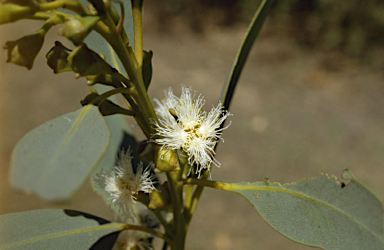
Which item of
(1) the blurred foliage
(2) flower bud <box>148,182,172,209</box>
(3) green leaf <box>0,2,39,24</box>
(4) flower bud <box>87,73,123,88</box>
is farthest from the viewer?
(1) the blurred foliage

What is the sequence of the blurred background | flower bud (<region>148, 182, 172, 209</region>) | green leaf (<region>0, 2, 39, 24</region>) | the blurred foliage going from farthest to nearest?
the blurred foliage → the blurred background → flower bud (<region>148, 182, 172, 209</region>) → green leaf (<region>0, 2, 39, 24</region>)

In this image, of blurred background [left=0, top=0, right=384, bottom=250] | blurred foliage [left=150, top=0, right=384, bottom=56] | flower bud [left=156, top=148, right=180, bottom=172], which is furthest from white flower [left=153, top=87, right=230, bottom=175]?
blurred foliage [left=150, top=0, right=384, bottom=56]

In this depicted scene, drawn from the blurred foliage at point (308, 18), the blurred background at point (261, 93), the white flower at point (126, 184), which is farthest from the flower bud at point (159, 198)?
the blurred foliage at point (308, 18)

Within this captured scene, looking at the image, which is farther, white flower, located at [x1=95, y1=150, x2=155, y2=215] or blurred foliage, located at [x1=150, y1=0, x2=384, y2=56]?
blurred foliage, located at [x1=150, y1=0, x2=384, y2=56]

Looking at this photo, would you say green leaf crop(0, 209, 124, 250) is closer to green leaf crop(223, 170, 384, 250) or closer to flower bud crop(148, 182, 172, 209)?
flower bud crop(148, 182, 172, 209)

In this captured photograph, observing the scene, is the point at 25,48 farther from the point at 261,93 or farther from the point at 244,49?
the point at 261,93

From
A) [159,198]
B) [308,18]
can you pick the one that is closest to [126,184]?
[159,198]

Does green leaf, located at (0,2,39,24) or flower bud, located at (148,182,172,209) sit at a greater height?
green leaf, located at (0,2,39,24)

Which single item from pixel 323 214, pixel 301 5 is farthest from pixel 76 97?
pixel 323 214

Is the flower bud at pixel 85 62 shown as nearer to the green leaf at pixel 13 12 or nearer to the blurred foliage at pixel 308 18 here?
the green leaf at pixel 13 12
